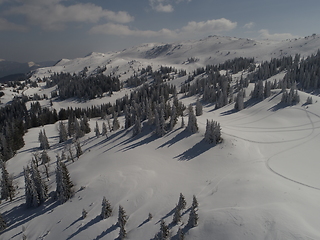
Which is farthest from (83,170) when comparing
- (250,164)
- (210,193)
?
(250,164)

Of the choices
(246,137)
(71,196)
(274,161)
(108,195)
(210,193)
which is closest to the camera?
(210,193)

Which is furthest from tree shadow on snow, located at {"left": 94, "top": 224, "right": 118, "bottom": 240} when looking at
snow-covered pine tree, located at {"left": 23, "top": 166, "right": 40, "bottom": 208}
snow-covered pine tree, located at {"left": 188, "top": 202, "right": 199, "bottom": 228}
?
snow-covered pine tree, located at {"left": 23, "top": 166, "right": 40, "bottom": 208}

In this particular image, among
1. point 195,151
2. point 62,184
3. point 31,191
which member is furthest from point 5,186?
point 195,151

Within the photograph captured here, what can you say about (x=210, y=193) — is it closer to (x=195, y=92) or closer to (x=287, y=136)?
(x=287, y=136)

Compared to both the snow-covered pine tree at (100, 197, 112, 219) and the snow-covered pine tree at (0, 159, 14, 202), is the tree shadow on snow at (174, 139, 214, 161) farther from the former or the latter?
the snow-covered pine tree at (0, 159, 14, 202)

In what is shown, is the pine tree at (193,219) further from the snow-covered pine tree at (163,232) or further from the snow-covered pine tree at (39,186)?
the snow-covered pine tree at (39,186)

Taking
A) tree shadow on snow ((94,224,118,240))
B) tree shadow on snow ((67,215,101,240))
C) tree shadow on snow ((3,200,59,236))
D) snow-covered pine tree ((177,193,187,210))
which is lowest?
tree shadow on snow ((3,200,59,236))
